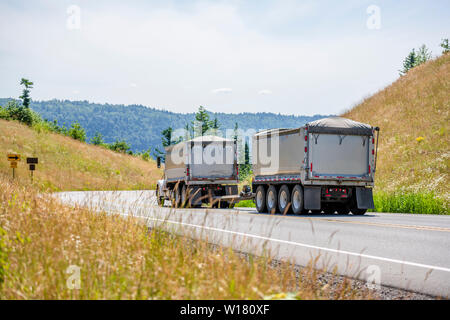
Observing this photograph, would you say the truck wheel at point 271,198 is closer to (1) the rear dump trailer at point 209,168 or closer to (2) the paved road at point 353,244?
(1) the rear dump trailer at point 209,168

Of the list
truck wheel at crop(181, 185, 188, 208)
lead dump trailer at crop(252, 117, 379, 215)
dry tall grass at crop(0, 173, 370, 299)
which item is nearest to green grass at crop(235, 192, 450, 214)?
lead dump trailer at crop(252, 117, 379, 215)

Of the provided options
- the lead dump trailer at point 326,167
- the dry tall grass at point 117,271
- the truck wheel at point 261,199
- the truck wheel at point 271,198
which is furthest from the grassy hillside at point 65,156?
the dry tall grass at point 117,271

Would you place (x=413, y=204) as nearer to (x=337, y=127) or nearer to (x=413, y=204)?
(x=413, y=204)

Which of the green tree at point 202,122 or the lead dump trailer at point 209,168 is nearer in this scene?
the lead dump trailer at point 209,168

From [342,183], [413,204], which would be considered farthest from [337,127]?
[413,204]

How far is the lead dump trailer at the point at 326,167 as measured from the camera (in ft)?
68.8

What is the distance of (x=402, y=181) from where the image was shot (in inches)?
1428

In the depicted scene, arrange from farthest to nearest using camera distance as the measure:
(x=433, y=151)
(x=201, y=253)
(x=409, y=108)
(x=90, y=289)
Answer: (x=409, y=108) < (x=433, y=151) < (x=201, y=253) < (x=90, y=289)

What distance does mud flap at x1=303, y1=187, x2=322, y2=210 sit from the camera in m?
20.7

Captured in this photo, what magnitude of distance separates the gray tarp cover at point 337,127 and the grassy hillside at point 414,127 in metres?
5.49

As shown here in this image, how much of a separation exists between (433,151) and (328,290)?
3619cm

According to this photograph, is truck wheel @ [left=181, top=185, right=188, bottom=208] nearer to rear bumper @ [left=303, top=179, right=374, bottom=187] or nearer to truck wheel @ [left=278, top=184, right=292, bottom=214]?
truck wheel @ [left=278, top=184, right=292, bottom=214]
